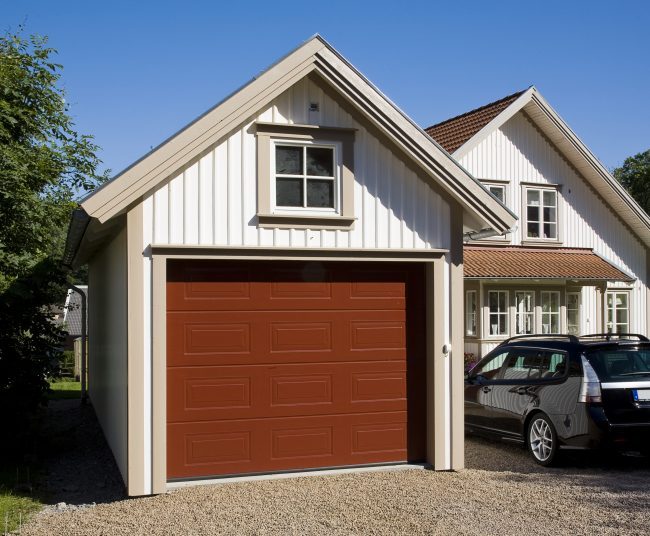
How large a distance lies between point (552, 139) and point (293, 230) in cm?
1544

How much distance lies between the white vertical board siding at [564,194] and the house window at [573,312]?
0.83 feet

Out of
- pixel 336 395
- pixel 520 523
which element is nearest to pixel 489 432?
pixel 336 395

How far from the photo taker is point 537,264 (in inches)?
833

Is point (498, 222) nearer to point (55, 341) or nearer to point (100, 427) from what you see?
point (55, 341)

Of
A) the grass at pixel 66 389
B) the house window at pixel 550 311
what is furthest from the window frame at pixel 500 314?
the grass at pixel 66 389

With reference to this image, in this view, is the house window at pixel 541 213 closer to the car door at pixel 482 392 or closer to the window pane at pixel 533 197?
the window pane at pixel 533 197

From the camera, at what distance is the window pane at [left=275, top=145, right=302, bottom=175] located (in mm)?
9219

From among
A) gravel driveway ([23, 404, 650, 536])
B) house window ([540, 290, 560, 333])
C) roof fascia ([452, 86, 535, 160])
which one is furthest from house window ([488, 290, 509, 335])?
gravel driveway ([23, 404, 650, 536])

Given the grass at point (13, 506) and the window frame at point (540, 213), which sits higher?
the window frame at point (540, 213)

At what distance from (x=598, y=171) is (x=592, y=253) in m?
2.51

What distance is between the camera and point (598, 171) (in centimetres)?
2236

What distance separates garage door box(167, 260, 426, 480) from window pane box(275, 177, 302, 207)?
0.76 metres

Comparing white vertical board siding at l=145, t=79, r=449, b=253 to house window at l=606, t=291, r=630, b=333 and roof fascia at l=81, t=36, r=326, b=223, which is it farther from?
house window at l=606, t=291, r=630, b=333

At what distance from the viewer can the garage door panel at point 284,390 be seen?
889cm
